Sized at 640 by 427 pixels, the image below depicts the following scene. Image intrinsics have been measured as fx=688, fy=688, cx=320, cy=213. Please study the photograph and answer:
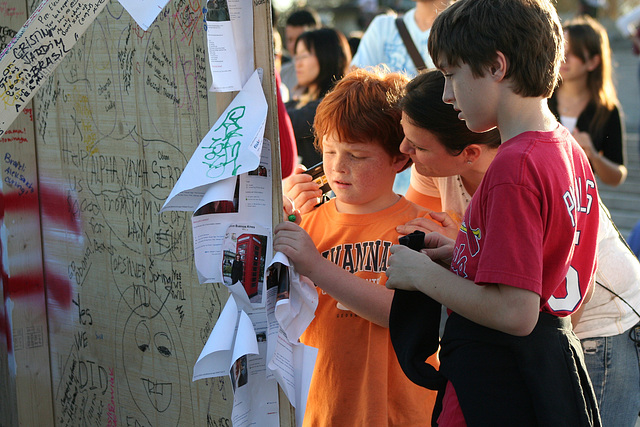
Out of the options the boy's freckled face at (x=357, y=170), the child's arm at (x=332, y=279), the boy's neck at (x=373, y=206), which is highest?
the boy's freckled face at (x=357, y=170)

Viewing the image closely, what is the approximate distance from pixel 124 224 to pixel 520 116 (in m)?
1.30

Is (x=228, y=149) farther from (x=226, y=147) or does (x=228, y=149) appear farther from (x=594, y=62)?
(x=594, y=62)

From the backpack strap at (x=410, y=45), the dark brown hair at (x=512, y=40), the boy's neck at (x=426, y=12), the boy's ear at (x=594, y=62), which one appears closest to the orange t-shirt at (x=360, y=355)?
the dark brown hair at (x=512, y=40)

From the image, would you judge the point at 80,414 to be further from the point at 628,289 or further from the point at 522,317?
the point at 628,289

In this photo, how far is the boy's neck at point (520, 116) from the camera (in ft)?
4.99

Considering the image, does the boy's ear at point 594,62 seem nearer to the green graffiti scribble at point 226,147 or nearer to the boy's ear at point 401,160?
the boy's ear at point 401,160

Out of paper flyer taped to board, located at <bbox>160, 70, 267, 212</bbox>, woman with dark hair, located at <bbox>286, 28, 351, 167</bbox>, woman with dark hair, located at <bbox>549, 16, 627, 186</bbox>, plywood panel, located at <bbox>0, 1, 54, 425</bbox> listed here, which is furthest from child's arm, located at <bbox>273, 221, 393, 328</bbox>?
woman with dark hair, located at <bbox>549, 16, 627, 186</bbox>

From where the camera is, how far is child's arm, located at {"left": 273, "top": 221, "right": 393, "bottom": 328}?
178 centimetres

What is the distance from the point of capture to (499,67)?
1502 mm

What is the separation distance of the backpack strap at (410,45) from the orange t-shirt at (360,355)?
1863mm

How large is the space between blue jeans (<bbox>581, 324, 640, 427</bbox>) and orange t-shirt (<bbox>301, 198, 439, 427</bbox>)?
486mm

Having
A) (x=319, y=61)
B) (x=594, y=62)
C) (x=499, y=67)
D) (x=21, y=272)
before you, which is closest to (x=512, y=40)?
(x=499, y=67)

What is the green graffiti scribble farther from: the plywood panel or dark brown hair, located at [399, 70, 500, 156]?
the plywood panel

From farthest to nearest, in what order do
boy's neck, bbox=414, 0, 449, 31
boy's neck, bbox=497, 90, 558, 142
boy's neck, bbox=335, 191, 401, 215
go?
1. boy's neck, bbox=414, 0, 449, 31
2. boy's neck, bbox=335, 191, 401, 215
3. boy's neck, bbox=497, 90, 558, 142
